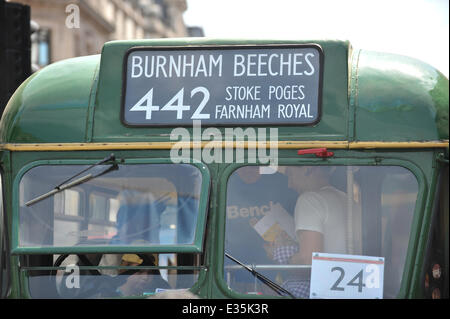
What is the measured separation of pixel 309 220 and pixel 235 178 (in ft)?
1.68

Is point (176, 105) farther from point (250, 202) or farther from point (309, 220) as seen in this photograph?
point (309, 220)

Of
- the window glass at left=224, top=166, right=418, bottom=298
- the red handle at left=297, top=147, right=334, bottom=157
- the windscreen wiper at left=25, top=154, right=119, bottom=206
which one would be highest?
the red handle at left=297, top=147, right=334, bottom=157

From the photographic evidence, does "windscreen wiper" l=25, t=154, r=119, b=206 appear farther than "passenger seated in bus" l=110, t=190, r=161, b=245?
Yes

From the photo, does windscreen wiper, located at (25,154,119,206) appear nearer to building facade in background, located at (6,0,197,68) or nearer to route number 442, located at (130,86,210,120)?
route number 442, located at (130,86,210,120)

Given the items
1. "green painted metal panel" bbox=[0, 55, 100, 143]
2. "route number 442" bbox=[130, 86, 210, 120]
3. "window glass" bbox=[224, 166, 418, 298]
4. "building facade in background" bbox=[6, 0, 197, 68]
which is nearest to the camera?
"window glass" bbox=[224, 166, 418, 298]

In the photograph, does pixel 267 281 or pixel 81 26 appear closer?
pixel 267 281

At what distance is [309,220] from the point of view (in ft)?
16.0

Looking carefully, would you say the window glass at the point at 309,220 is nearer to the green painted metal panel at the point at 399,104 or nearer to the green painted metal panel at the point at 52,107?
the green painted metal panel at the point at 399,104

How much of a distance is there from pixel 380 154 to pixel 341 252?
0.62 meters

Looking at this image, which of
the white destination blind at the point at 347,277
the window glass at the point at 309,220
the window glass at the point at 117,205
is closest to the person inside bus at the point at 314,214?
the window glass at the point at 309,220

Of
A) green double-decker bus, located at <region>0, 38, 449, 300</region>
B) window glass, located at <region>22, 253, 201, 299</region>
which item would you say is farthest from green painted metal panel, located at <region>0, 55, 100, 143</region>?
window glass, located at <region>22, 253, 201, 299</region>

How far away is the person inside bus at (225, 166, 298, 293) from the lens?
193 inches

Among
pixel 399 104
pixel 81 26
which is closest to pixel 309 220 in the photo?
pixel 399 104

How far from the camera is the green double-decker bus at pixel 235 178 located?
15.7 ft
